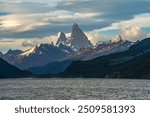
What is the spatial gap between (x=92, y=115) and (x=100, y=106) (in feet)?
17.7

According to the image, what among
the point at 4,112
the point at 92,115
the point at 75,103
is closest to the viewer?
the point at 92,115

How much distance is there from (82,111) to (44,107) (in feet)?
19.4

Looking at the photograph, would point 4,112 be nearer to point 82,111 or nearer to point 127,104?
point 82,111

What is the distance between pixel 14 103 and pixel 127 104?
1726 centimetres

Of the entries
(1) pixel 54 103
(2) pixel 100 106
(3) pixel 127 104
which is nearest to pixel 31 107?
(1) pixel 54 103

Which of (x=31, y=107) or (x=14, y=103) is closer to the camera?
(x=31, y=107)

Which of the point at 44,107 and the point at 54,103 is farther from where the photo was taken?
the point at 54,103

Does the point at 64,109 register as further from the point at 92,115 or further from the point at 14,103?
the point at 14,103

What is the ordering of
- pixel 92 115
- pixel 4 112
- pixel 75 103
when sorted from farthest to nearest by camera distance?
pixel 75 103
pixel 4 112
pixel 92 115

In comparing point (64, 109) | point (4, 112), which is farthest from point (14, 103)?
point (64, 109)

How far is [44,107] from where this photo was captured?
5906 cm

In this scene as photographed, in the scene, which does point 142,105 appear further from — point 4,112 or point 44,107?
point 4,112

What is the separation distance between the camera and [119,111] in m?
57.0

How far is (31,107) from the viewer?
59.0m
